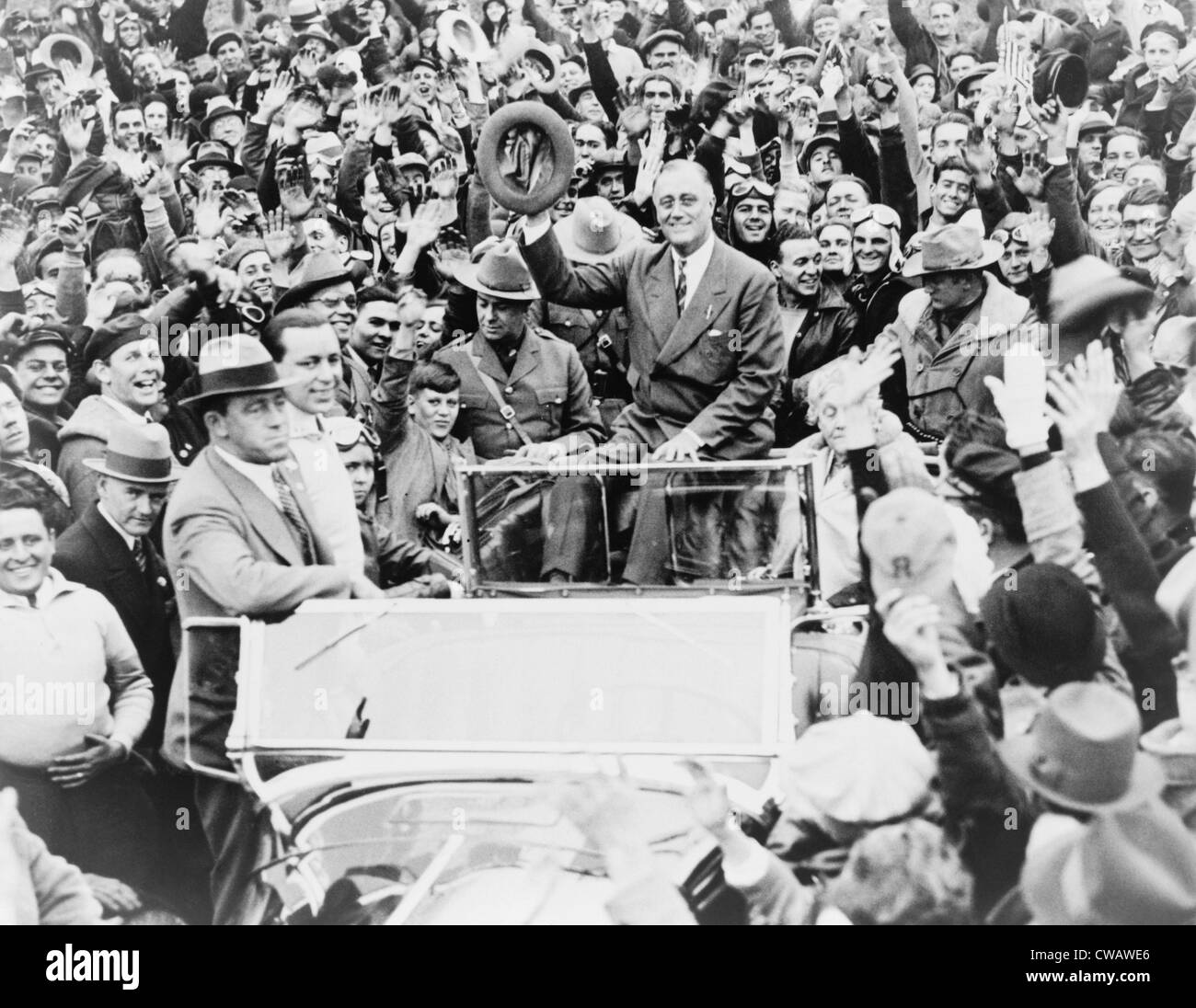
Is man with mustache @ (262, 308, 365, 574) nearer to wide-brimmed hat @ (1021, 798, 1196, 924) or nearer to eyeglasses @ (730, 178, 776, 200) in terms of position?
eyeglasses @ (730, 178, 776, 200)

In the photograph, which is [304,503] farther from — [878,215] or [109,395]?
[878,215]

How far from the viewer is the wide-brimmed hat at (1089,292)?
479cm

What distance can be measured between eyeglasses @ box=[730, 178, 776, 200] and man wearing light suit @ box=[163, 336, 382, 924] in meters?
1.58

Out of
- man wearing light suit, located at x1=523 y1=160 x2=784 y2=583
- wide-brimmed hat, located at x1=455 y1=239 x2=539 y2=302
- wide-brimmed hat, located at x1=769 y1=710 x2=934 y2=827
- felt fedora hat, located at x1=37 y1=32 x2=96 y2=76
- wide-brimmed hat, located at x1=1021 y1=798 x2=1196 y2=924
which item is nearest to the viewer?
wide-brimmed hat, located at x1=769 y1=710 x2=934 y2=827

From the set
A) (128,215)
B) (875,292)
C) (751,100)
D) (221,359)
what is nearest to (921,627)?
(875,292)

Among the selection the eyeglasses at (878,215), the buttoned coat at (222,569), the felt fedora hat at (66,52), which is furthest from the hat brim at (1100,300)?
the felt fedora hat at (66,52)

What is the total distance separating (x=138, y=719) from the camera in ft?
16.1

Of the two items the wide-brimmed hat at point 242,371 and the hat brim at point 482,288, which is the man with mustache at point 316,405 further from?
the hat brim at point 482,288

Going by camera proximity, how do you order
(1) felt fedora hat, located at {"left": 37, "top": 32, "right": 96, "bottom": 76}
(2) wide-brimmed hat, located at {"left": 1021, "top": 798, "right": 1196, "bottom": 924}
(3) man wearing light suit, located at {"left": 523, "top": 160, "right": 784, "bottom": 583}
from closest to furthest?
(2) wide-brimmed hat, located at {"left": 1021, "top": 798, "right": 1196, "bottom": 924} < (3) man wearing light suit, located at {"left": 523, "top": 160, "right": 784, "bottom": 583} < (1) felt fedora hat, located at {"left": 37, "top": 32, "right": 96, "bottom": 76}

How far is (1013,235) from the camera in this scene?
4.80 meters

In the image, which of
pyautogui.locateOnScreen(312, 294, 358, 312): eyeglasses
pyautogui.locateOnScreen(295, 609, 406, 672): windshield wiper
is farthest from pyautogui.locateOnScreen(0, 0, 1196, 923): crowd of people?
pyautogui.locateOnScreen(295, 609, 406, 672): windshield wiper

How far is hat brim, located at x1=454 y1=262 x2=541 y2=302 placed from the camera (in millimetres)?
4898
